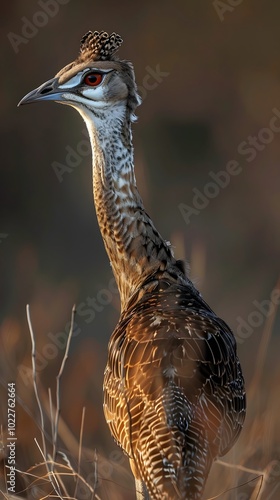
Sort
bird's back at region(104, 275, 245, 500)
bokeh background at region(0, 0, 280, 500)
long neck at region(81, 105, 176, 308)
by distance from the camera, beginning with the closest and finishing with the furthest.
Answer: bird's back at region(104, 275, 245, 500) < long neck at region(81, 105, 176, 308) < bokeh background at region(0, 0, 280, 500)

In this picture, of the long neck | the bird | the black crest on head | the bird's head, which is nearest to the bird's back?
the bird

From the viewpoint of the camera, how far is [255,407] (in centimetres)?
593

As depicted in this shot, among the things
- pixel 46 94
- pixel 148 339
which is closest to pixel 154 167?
pixel 46 94

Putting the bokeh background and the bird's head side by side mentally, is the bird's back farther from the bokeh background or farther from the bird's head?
the bokeh background

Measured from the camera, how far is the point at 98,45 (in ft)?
19.4

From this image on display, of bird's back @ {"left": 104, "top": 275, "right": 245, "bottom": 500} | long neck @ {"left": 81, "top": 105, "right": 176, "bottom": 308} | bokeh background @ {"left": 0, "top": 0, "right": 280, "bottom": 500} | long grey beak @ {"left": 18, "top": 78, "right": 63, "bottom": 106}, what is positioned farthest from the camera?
bokeh background @ {"left": 0, "top": 0, "right": 280, "bottom": 500}

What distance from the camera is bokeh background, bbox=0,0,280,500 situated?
912cm

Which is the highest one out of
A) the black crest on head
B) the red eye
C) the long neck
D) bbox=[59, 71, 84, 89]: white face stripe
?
the black crest on head

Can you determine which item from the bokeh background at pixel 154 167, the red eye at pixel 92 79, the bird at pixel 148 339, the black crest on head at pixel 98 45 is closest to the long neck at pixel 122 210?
the bird at pixel 148 339

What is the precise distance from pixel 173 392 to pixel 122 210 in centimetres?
142

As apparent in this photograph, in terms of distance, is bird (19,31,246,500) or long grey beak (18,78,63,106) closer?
bird (19,31,246,500)

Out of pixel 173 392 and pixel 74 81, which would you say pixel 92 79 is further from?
pixel 173 392

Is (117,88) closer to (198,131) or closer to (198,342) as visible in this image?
(198,342)

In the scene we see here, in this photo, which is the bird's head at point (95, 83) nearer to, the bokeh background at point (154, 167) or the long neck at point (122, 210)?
the long neck at point (122, 210)
